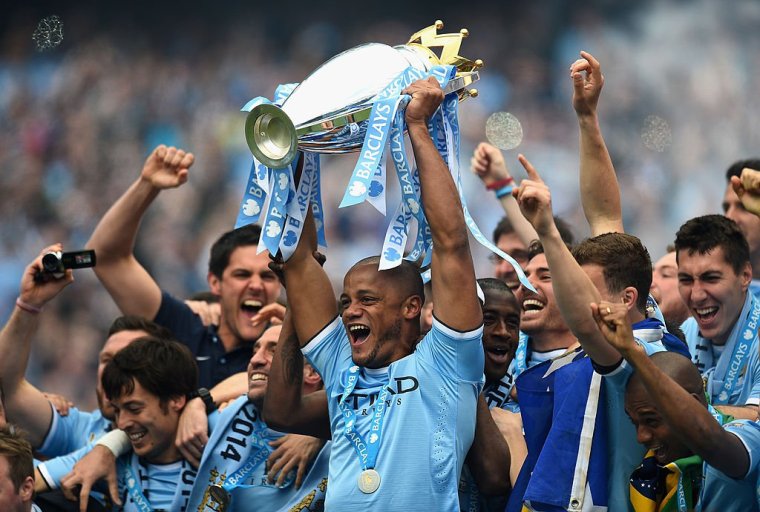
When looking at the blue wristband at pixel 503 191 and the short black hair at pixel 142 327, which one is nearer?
the short black hair at pixel 142 327

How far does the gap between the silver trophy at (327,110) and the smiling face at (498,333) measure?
0.95 meters

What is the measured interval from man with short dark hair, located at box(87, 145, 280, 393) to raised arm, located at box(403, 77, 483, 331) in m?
1.90

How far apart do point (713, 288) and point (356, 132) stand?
1882 mm

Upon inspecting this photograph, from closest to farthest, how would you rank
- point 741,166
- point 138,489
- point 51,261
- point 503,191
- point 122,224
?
1. point 138,489
2. point 51,261
3. point 122,224
4. point 741,166
5. point 503,191

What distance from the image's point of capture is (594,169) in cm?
459

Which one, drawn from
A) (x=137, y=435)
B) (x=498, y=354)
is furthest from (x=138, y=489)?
(x=498, y=354)

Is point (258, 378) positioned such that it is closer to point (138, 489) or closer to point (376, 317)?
point (138, 489)

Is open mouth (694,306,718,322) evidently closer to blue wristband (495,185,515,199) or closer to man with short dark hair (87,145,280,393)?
blue wristband (495,185,515,199)

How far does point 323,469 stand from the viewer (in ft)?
14.8

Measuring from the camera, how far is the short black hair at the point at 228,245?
5934 mm

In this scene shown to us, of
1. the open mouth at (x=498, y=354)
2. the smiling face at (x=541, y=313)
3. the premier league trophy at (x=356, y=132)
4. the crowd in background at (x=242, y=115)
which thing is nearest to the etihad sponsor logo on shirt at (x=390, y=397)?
the premier league trophy at (x=356, y=132)

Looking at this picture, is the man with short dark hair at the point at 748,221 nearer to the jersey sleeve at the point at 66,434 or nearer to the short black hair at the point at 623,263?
the short black hair at the point at 623,263

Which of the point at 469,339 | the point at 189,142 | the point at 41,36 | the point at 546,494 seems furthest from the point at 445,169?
the point at 41,36

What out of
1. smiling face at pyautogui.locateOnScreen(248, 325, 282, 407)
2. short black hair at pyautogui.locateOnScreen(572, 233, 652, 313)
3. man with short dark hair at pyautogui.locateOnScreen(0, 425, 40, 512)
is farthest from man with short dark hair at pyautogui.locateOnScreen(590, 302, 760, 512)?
man with short dark hair at pyautogui.locateOnScreen(0, 425, 40, 512)
